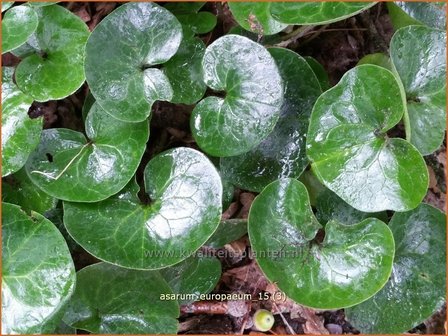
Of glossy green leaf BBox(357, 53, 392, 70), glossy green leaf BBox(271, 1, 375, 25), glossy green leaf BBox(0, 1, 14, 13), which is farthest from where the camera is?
glossy green leaf BBox(357, 53, 392, 70)

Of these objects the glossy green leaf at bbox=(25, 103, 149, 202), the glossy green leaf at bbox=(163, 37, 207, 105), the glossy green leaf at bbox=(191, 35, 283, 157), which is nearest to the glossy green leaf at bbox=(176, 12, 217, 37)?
the glossy green leaf at bbox=(163, 37, 207, 105)

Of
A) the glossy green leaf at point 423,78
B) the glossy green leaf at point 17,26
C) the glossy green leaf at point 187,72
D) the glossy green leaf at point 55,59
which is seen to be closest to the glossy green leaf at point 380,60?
the glossy green leaf at point 423,78

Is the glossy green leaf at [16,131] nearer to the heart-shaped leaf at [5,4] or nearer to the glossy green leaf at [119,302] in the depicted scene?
the heart-shaped leaf at [5,4]

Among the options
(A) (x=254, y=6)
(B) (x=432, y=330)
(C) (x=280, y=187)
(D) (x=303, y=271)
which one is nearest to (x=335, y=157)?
(C) (x=280, y=187)

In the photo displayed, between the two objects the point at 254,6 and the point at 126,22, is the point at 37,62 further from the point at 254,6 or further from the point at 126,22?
the point at 254,6

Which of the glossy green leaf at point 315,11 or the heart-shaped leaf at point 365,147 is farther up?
the glossy green leaf at point 315,11

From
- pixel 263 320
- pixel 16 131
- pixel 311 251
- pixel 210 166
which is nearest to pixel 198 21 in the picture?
pixel 210 166

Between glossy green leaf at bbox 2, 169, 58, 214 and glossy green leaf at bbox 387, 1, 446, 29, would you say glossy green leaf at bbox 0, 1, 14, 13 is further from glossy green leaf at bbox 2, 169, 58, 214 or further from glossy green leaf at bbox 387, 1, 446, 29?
glossy green leaf at bbox 387, 1, 446, 29
